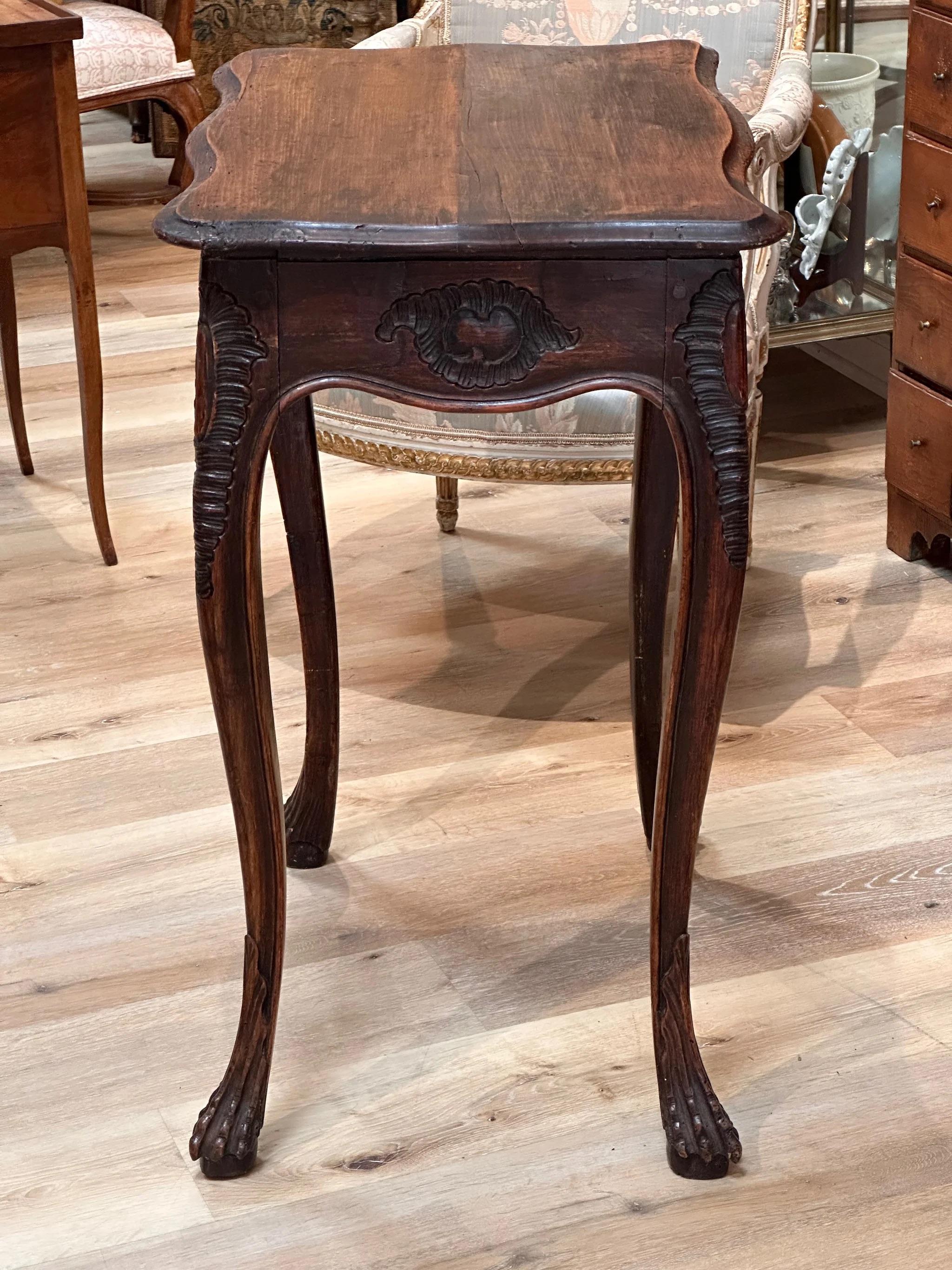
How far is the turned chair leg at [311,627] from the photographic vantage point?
149 cm

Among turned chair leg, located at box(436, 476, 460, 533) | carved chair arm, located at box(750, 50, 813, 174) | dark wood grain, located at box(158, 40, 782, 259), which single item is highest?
dark wood grain, located at box(158, 40, 782, 259)

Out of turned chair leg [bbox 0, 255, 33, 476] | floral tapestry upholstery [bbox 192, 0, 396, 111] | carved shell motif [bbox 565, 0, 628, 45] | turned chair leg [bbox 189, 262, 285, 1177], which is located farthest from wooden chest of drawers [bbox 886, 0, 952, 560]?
floral tapestry upholstery [bbox 192, 0, 396, 111]

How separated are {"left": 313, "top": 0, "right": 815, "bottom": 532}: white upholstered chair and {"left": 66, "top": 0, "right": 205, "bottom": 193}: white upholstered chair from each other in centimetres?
132

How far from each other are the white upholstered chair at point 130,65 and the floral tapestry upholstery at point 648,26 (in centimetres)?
129

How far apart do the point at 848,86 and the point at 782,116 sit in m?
1.27

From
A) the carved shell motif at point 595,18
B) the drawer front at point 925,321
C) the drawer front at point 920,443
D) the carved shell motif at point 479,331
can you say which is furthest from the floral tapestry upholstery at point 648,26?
the carved shell motif at point 479,331

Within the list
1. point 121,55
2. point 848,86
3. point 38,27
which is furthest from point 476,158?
point 121,55

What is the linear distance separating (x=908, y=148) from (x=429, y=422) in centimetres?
81

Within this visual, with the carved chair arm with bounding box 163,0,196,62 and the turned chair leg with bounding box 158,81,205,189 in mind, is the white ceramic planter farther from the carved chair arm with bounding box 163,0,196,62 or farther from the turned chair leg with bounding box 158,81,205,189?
the carved chair arm with bounding box 163,0,196,62

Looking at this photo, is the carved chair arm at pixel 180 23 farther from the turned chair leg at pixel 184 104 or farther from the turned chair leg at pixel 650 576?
the turned chair leg at pixel 650 576

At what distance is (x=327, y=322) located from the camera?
106 centimetres

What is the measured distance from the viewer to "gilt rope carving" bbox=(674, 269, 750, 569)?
1.05 m

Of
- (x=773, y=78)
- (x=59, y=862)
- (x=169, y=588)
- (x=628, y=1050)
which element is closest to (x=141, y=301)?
(x=169, y=588)

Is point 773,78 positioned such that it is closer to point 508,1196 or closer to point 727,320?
point 727,320
